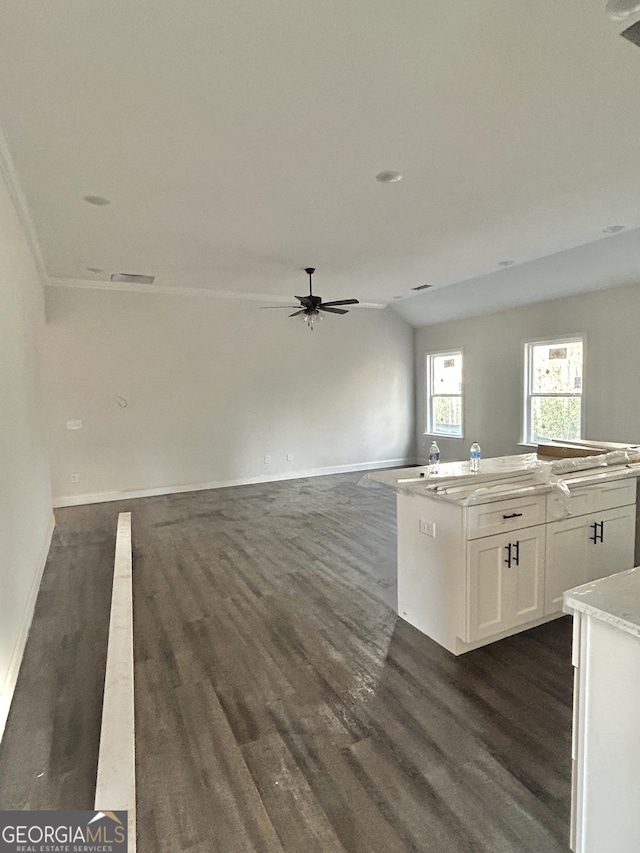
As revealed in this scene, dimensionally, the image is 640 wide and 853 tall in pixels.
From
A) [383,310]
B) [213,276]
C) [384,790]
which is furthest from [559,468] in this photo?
[383,310]

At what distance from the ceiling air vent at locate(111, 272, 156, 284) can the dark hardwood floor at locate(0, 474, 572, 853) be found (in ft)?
12.3

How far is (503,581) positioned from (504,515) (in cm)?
38

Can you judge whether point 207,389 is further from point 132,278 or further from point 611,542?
point 611,542

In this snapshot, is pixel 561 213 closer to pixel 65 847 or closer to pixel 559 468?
pixel 559 468

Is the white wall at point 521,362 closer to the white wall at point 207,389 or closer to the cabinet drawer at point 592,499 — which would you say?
the white wall at point 207,389

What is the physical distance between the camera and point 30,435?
3812mm

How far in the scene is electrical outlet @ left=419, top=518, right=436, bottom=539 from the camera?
262 centimetres

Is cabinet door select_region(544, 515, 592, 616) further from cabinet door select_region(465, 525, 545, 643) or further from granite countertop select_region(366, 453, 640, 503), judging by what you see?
granite countertop select_region(366, 453, 640, 503)

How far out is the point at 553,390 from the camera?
6531 mm

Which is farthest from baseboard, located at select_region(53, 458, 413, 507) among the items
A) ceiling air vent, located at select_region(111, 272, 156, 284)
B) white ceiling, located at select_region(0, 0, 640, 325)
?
white ceiling, located at select_region(0, 0, 640, 325)

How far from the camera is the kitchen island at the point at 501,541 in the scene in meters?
2.46

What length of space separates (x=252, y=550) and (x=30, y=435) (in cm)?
214

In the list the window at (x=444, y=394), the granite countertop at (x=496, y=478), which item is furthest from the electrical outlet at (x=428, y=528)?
the window at (x=444, y=394)

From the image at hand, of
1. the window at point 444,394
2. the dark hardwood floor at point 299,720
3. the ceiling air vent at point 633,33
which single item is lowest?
the dark hardwood floor at point 299,720
